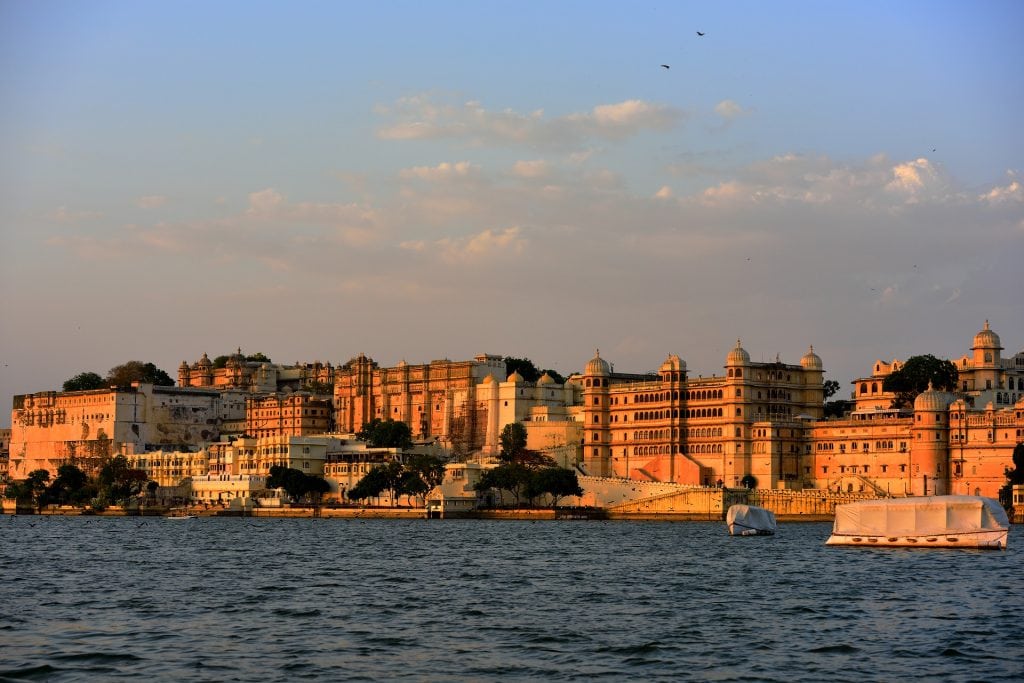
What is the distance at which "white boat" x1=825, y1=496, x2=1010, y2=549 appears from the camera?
61531 mm

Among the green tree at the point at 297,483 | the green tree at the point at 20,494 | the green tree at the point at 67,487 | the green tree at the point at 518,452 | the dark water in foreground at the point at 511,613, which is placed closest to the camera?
the dark water in foreground at the point at 511,613

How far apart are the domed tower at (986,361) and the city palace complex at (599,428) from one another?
13 cm

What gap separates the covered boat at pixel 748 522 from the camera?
77875 millimetres

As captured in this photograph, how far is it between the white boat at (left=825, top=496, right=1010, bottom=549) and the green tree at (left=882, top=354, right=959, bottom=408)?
175 feet

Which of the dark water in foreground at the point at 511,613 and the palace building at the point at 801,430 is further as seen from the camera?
the palace building at the point at 801,430

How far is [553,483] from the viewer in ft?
354

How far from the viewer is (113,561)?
58.8 meters

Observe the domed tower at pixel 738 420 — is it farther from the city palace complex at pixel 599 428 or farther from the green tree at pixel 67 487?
the green tree at pixel 67 487

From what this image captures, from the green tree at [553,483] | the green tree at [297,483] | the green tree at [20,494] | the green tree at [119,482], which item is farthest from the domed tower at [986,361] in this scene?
the green tree at [20,494]

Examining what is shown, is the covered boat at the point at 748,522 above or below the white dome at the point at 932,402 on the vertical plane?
below

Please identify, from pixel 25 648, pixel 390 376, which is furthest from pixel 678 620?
pixel 390 376

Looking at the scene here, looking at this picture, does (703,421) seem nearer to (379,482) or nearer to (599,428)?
(599,428)

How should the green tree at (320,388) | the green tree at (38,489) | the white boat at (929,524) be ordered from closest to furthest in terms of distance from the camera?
the white boat at (929,524), the green tree at (38,489), the green tree at (320,388)

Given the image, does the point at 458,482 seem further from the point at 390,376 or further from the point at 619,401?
the point at 390,376
